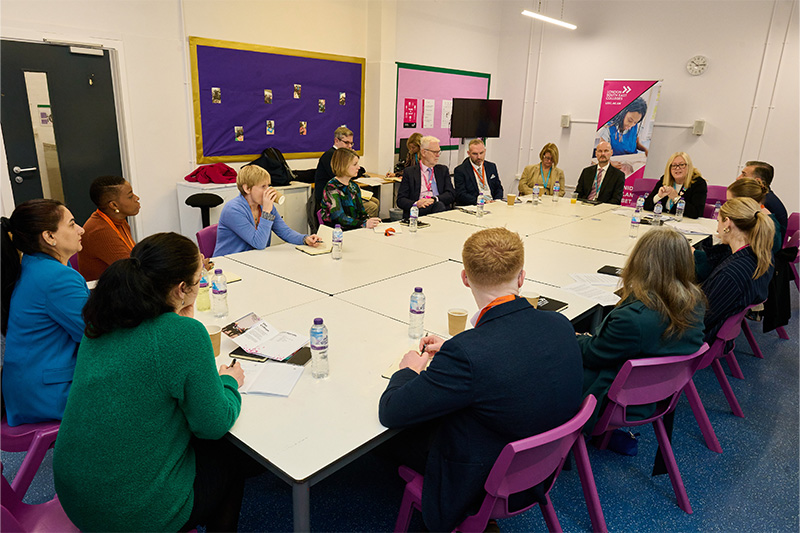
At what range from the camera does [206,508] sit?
5.16ft

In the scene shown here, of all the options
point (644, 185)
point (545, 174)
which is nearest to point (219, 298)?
point (545, 174)

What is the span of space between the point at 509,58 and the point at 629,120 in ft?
8.36

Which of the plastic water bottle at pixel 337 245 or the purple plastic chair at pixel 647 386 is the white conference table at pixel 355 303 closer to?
the plastic water bottle at pixel 337 245

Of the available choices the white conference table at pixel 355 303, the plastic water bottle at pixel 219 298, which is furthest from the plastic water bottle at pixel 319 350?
the plastic water bottle at pixel 219 298

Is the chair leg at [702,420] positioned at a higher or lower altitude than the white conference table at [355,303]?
lower

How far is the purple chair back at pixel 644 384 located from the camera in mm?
1968

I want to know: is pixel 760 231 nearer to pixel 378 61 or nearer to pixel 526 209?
pixel 526 209

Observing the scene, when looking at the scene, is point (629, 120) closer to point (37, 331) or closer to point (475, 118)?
point (475, 118)

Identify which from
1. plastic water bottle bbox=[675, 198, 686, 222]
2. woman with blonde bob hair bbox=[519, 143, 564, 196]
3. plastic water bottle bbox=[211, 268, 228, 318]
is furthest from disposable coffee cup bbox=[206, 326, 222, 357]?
woman with blonde bob hair bbox=[519, 143, 564, 196]

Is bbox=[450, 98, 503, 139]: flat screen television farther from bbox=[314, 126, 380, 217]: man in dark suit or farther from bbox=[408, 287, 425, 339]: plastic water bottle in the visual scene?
bbox=[408, 287, 425, 339]: plastic water bottle

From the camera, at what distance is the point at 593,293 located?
2875 mm

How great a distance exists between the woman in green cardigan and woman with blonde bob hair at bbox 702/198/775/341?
8.37 feet

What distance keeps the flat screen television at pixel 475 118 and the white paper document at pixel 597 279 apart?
5.30 m

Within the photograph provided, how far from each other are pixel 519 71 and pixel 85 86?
266 inches
